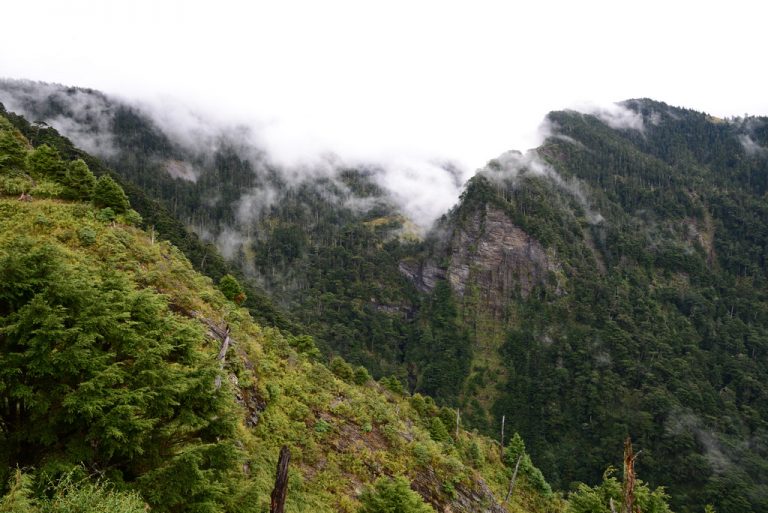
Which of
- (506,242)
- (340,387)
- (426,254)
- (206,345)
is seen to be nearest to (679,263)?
(506,242)

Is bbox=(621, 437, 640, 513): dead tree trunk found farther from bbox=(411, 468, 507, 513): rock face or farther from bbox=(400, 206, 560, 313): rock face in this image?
bbox=(400, 206, 560, 313): rock face

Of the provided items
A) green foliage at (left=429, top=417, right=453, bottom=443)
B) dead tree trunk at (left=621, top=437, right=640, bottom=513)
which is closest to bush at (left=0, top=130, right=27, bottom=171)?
dead tree trunk at (left=621, top=437, right=640, bottom=513)

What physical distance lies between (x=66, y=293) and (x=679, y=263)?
181m

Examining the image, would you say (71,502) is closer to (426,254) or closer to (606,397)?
(606,397)

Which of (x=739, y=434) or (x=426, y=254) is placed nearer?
(x=739, y=434)

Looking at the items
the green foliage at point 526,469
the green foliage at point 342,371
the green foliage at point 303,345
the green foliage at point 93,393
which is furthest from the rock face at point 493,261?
the green foliage at point 93,393

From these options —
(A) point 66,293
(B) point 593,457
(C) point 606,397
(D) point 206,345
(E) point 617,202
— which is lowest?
(B) point 593,457

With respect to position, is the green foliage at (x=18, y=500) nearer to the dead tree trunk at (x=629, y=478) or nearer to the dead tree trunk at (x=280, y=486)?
the dead tree trunk at (x=280, y=486)

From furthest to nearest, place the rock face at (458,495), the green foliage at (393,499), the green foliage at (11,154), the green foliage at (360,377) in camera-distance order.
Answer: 1. the green foliage at (360,377)
2. the green foliage at (11,154)
3. the rock face at (458,495)
4. the green foliage at (393,499)

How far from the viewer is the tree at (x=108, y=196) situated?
101 feet

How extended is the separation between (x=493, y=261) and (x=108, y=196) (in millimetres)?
134356

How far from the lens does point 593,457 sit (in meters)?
97.6

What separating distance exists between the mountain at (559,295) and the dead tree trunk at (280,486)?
300ft

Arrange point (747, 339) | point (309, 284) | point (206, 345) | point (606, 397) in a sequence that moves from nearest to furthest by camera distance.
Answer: point (206, 345) → point (606, 397) → point (747, 339) → point (309, 284)
